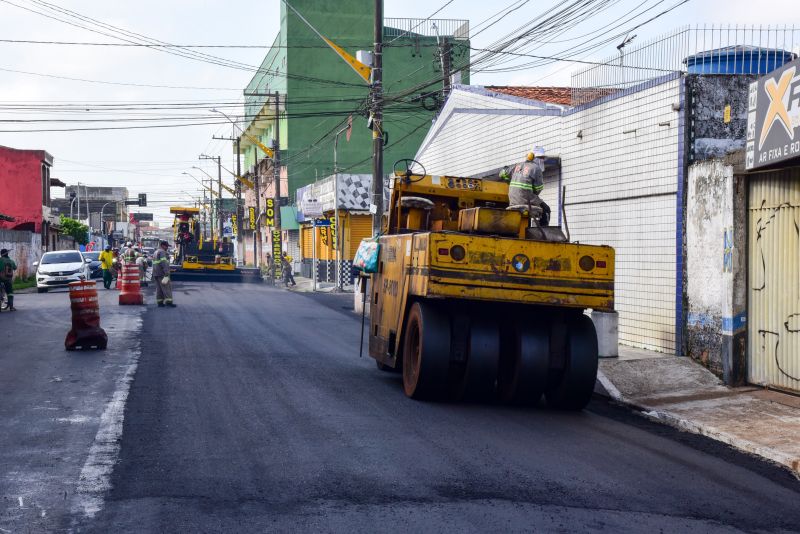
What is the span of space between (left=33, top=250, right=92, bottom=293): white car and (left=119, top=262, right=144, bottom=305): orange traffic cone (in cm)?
844

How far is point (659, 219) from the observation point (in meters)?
14.9

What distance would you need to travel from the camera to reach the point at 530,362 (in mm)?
10367

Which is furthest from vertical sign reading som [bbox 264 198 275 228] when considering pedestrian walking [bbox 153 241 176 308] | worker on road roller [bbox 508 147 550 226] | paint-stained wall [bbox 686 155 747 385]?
worker on road roller [bbox 508 147 550 226]

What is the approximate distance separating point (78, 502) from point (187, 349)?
30.3ft

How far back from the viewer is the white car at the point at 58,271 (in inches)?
1364

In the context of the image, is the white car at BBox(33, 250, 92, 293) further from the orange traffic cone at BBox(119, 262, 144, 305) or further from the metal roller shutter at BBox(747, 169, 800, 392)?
the metal roller shutter at BBox(747, 169, 800, 392)

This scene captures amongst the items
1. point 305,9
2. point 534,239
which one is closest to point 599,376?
point 534,239

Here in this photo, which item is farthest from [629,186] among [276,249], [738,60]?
[276,249]

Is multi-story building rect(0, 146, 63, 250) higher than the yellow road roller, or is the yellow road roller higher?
multi-story building rect(0, 146, 63, 250)

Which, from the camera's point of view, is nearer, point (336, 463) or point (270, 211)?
point (336, 463)

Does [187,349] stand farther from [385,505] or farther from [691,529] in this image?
[691,529]

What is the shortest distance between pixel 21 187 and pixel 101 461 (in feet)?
164

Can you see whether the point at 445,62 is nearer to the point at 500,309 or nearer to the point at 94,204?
the point at 500,309

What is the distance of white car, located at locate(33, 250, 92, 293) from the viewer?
114ft
